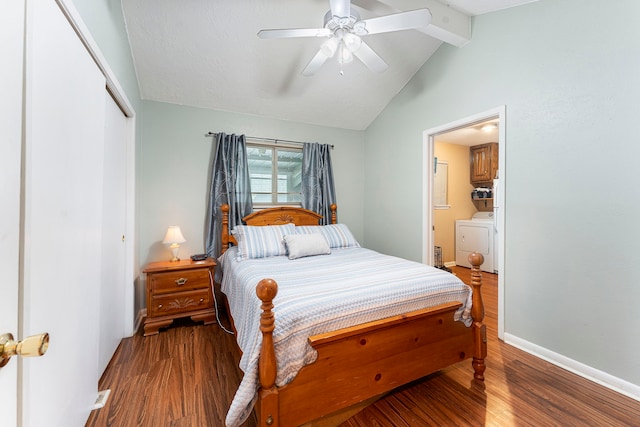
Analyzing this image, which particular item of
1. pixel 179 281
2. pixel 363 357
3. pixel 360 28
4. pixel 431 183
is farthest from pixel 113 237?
pixel 431 183

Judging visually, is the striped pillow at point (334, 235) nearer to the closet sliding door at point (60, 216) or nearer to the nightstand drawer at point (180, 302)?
the nightstand drawer at point (180, 302)

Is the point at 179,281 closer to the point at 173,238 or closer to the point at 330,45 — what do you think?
the point at 173,238

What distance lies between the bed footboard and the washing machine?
10.8ft

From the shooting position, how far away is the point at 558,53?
2.03m

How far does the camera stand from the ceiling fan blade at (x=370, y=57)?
207 cm

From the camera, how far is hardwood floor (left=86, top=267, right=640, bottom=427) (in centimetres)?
149

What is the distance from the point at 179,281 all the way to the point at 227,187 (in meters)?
1.16

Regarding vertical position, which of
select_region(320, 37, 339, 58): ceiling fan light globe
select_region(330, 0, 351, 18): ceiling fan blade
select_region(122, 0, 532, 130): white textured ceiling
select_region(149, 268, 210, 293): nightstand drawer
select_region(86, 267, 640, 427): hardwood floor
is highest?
select_region(122, 0, 532, 130): white textured ceiling

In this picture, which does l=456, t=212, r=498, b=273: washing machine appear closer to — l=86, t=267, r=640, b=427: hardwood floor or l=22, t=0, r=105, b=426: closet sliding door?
l=86, t=267, r=640, b=427: hardwood floor

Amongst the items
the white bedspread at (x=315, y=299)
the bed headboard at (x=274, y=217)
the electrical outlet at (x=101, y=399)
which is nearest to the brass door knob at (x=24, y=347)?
the white bedspread at (x=315, y=299)

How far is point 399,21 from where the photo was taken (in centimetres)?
179

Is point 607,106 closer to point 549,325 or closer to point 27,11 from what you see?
point 549,325

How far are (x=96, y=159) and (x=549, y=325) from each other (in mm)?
3350

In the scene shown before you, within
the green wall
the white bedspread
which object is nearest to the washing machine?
the white bedspread
